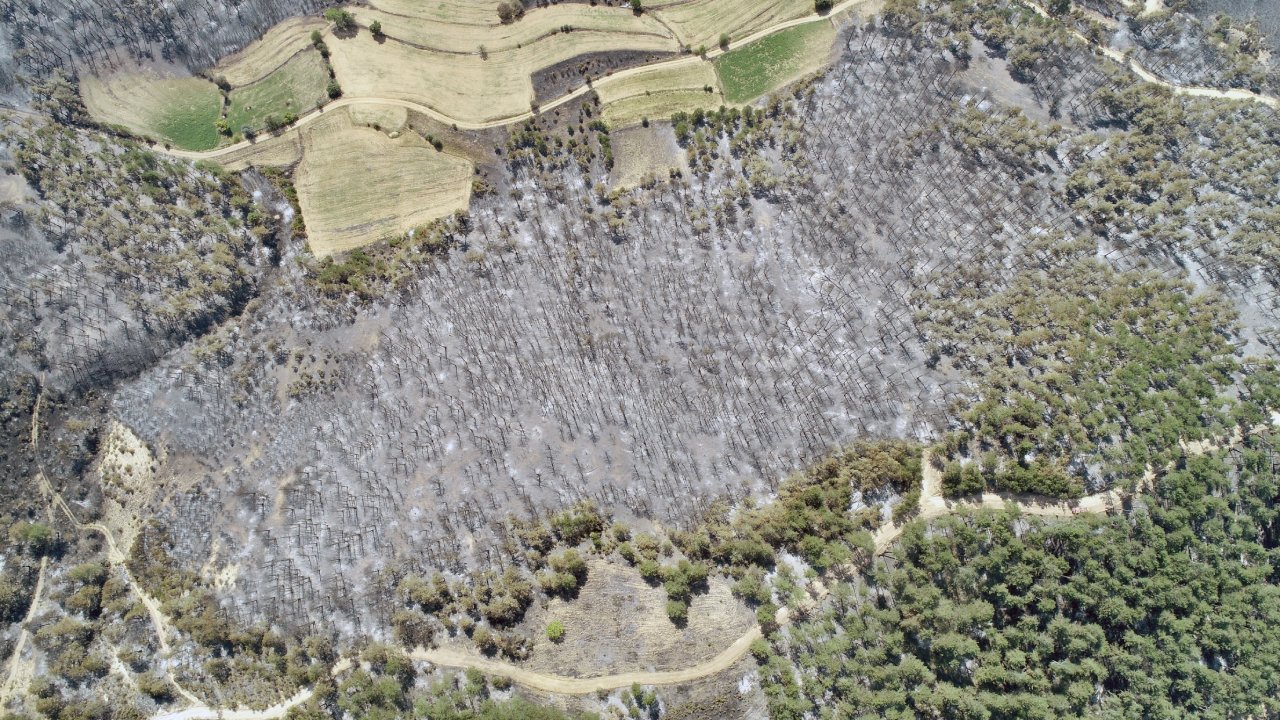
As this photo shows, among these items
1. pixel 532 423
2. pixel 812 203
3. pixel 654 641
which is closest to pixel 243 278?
pixel 532 423

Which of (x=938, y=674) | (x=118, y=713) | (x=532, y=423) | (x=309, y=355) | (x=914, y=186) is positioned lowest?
(x=938, y=674)

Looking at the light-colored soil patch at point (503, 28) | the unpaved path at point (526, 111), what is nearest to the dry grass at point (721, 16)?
the unpaved path at point (526, 111)

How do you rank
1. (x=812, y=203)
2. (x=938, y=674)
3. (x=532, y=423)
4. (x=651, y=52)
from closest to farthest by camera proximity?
(x=938, y=674)
(x=532, y=423)
(x=812, y=203)
(x=651, y=52)

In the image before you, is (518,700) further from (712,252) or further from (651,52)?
(651,52)

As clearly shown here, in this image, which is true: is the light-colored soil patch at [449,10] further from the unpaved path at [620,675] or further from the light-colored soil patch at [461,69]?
the unpaved path at [620,675]

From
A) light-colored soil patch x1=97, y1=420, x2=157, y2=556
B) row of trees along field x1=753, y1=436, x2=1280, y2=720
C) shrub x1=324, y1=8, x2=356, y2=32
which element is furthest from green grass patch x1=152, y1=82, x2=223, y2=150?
row of trees along field x1=753, y1=436, x2=1280, y2=720

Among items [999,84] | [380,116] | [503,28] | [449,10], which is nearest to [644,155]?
[503,28]

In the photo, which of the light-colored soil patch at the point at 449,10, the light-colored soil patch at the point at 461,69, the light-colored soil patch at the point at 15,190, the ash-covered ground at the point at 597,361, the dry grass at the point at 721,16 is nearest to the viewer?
the ash-covered ground at the point at 597,361

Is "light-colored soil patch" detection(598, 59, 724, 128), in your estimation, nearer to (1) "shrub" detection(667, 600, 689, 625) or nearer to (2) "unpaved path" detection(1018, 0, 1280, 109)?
(2) "unpaved path" detection(1018, 0, 1280, 109)
